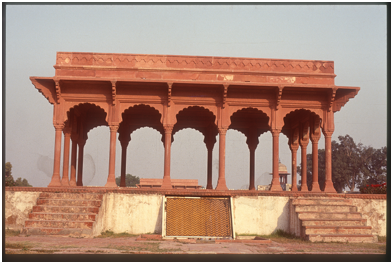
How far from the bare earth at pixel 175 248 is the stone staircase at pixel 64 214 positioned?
42cm

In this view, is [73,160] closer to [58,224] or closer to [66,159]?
[66,159]

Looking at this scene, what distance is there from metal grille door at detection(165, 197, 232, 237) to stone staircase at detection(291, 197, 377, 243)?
6.58ft

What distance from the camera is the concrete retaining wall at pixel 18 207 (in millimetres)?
13414

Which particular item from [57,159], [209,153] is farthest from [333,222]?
[57,159]

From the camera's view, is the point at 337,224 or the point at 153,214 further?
the point at 153,214

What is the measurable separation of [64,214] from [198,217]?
3554 millimetres

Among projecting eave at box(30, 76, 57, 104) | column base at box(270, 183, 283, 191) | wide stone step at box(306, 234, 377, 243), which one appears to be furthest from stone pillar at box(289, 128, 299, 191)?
projecting eave at box(30, 76, 57, 104)

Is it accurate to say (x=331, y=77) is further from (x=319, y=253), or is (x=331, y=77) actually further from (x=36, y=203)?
(x=36, y=203)

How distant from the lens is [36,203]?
1341 centimetres

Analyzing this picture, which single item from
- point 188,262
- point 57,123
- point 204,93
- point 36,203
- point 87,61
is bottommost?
point 188,262

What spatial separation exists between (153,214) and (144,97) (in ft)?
14.2

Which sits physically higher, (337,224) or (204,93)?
(204,93)

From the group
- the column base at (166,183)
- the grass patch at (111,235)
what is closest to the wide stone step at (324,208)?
the column base at (166,183)

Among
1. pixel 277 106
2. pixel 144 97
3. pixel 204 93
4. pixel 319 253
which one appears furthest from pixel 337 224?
pixel 144 97
